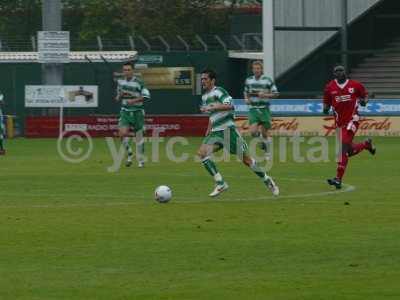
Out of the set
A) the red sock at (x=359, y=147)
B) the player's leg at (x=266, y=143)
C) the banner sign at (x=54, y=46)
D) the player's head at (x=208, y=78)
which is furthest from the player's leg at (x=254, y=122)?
the player's head at (x=208, y=78)

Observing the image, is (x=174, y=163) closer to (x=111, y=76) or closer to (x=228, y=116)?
(x=228, y=116)

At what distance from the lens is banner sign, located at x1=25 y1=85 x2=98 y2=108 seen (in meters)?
49.0

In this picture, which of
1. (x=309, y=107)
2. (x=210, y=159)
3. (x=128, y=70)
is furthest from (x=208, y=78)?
(x=309, y=107)

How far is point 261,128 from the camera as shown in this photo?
35.9m

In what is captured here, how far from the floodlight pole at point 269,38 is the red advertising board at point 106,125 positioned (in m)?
6.09

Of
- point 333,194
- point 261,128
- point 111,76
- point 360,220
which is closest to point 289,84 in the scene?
point 111,76

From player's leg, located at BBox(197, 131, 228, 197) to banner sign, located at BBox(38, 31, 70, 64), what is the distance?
21924 mm

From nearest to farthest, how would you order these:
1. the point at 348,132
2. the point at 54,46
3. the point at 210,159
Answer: the point at 210,159
the point at 348,132
the point at 54,46

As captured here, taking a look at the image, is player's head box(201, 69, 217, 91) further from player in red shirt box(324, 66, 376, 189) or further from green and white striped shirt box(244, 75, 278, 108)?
green and white striped shirt box(244, 75, 278, 108)

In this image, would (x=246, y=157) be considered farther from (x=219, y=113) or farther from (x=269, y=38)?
(x=269, y=38)

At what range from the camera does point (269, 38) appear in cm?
5388

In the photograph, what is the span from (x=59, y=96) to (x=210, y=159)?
25.5 m

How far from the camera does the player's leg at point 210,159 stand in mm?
23297

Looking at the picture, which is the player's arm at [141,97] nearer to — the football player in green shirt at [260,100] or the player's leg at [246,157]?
the football player in green shirt at [260,100]
